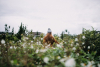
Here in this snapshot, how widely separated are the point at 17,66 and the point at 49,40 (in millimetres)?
2687

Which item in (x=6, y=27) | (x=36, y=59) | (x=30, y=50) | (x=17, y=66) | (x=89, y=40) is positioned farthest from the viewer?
(x=6, y=27)

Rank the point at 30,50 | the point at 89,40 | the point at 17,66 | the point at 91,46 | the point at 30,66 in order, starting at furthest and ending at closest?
1. the point at 89,40
2. the point at 91,46
3. the point at 30,50
4. the point at 30,66
5. the point at 17,66

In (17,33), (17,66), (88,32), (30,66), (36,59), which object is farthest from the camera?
(17,33)

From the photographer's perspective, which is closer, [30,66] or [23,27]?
[30,66]

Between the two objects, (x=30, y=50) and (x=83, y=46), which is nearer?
(x=30, y=50)

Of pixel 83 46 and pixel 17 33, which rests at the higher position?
pixel 17 33

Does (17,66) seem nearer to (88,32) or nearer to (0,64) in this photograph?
(0,64)

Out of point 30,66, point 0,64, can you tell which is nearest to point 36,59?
point 30,66

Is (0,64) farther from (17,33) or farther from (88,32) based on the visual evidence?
(17,33)

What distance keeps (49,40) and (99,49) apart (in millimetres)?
2317

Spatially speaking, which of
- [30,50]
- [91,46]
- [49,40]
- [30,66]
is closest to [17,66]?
[30,66]

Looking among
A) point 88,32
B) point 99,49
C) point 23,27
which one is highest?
point 23,27

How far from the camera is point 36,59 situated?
1807mm

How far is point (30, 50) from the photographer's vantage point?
206 centimetres
